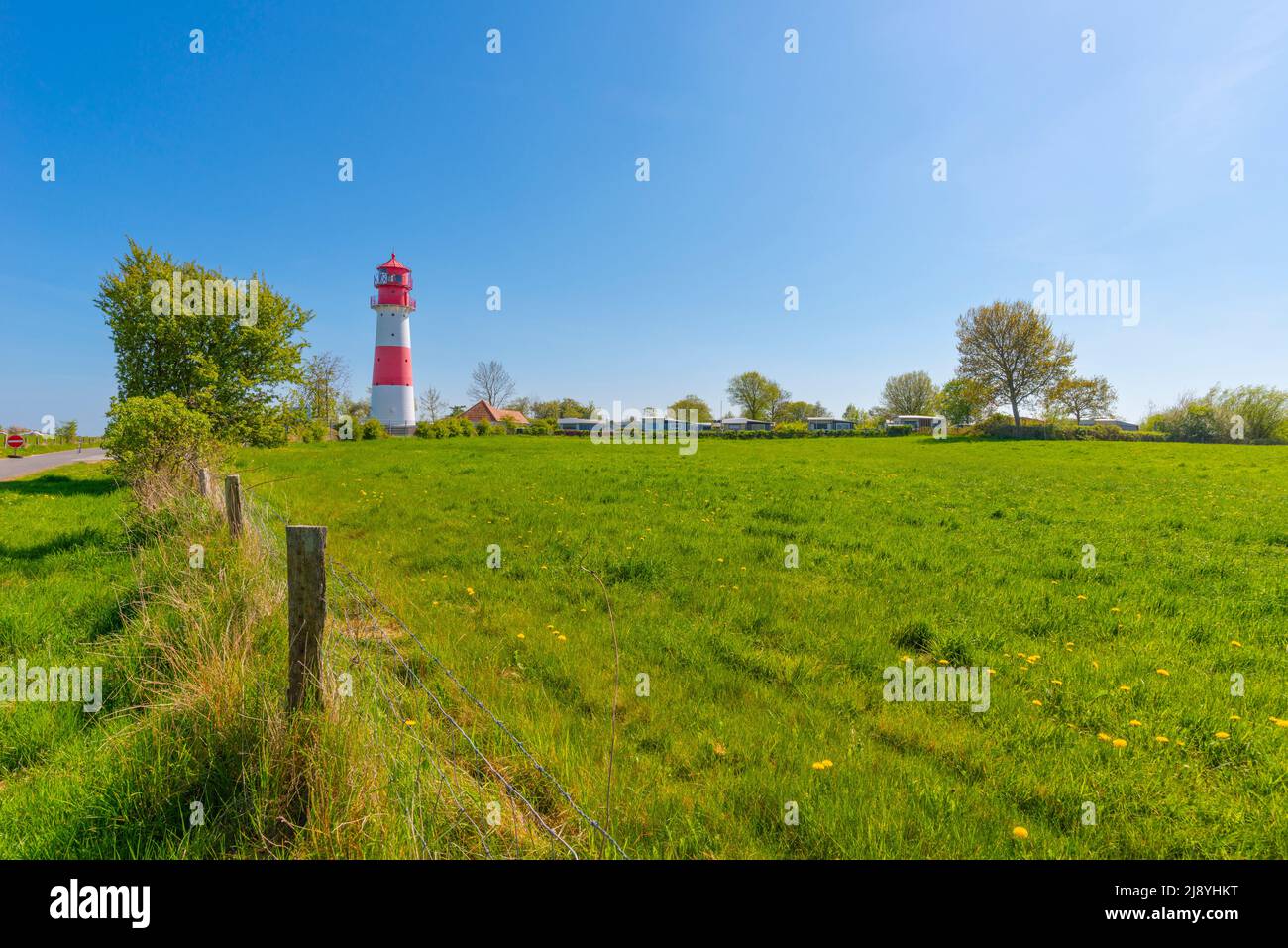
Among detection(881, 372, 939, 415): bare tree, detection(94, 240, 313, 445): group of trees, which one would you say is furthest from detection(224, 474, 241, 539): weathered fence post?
detection(881, 372, 939, 415): bare tree

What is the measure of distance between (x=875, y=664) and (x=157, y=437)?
16227mm

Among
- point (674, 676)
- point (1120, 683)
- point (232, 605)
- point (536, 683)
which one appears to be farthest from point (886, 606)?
point (232, 605)

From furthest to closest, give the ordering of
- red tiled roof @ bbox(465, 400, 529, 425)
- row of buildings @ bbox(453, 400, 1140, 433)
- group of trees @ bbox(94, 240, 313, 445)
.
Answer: red tiled roof @ bbox(465, 400, 529, 425) → row of buildings @ bbox(453, 400, 1140, 433) → group of trees @ bbox(94, 240, 313, 445)

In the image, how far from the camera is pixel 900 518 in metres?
10.7

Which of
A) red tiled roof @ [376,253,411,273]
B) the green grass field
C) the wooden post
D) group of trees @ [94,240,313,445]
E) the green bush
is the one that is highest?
red tiled roof @ [376,253,411,273]

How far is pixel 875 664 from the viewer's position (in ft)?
15.1

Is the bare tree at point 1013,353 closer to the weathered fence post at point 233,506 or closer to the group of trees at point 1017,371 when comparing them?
the group of trees at point 1017,371

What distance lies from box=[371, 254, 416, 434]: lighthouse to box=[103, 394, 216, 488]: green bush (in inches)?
1627

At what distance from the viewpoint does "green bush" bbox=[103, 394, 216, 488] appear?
1238 centimetres

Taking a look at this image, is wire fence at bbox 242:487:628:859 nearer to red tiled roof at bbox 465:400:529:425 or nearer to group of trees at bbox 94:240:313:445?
group of trees at bbox 94:240:313:445

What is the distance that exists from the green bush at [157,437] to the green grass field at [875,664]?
467 centimetres

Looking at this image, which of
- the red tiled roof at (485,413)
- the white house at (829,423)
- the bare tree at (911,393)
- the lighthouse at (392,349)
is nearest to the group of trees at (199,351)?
the lighthouse at (392,349)

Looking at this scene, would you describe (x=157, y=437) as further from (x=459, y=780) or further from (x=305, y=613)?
(x=459, y=780)
